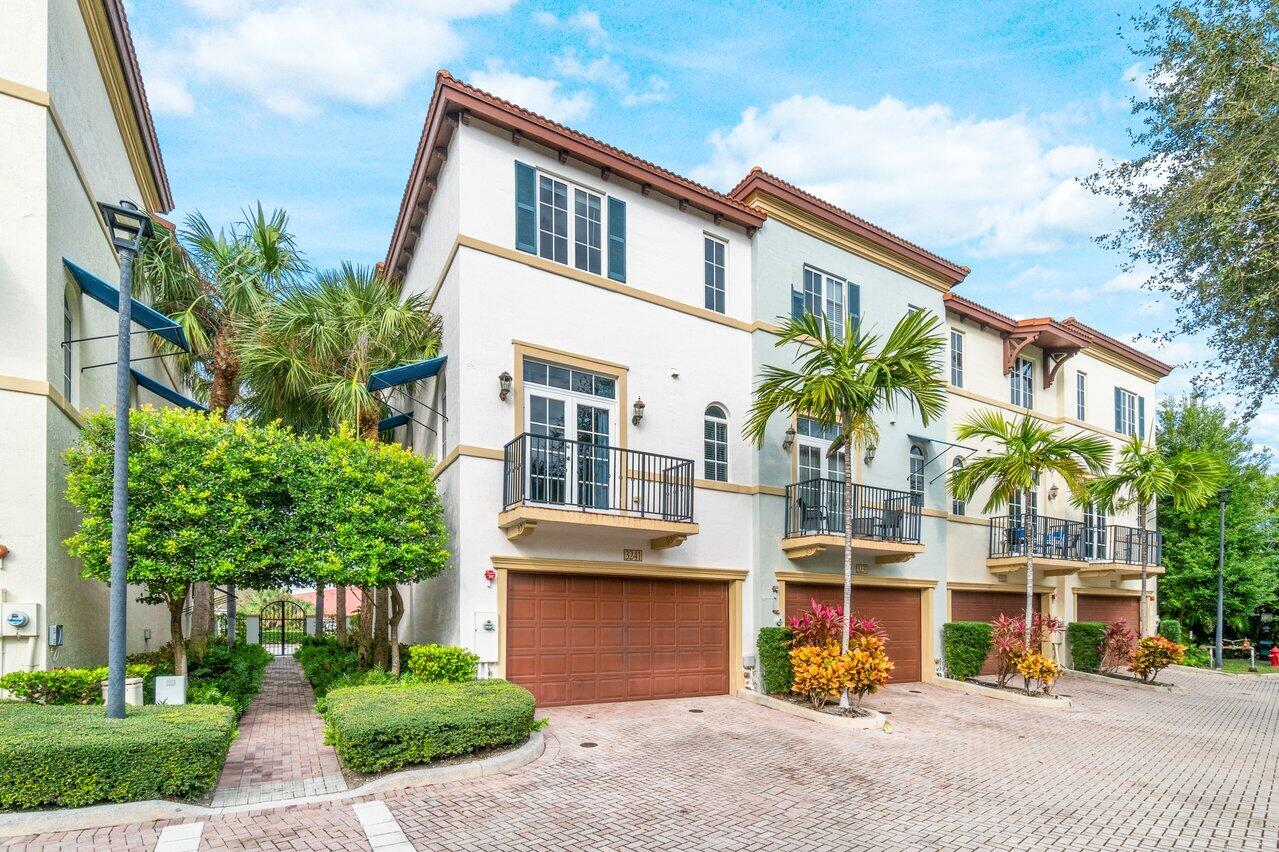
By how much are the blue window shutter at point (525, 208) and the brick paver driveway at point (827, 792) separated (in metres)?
7.63

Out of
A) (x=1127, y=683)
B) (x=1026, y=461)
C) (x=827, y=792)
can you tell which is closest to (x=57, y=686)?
(x=827, y=792)

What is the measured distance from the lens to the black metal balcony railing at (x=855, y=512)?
14.6 meters

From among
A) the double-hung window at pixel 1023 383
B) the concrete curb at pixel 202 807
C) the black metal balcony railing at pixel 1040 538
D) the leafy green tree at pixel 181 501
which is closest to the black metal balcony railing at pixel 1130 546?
the black metal balcony railing at pixel 1040 538

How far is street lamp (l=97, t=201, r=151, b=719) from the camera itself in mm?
7121

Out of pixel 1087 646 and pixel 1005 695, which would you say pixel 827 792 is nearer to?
pixel 1005 695

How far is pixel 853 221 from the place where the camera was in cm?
1653

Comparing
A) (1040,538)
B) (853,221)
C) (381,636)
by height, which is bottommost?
(381,636)

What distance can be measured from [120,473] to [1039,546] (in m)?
20.2

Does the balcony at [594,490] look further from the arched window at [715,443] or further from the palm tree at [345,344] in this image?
the palm tree at [345,344]

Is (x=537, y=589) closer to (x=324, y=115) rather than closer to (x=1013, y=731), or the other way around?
Answer: (x=1013, y=731)

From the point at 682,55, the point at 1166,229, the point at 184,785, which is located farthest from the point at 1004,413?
the point at 184,785

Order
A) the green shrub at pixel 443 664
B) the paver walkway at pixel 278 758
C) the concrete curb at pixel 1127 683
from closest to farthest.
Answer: the paver walkway at pixel 278 758
the green shrub at pixel 443 664
the concrete curb at pixel 1127 683

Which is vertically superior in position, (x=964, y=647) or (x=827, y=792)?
(x=827, y=792)

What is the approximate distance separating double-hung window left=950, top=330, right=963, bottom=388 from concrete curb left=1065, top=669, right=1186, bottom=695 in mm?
8258
